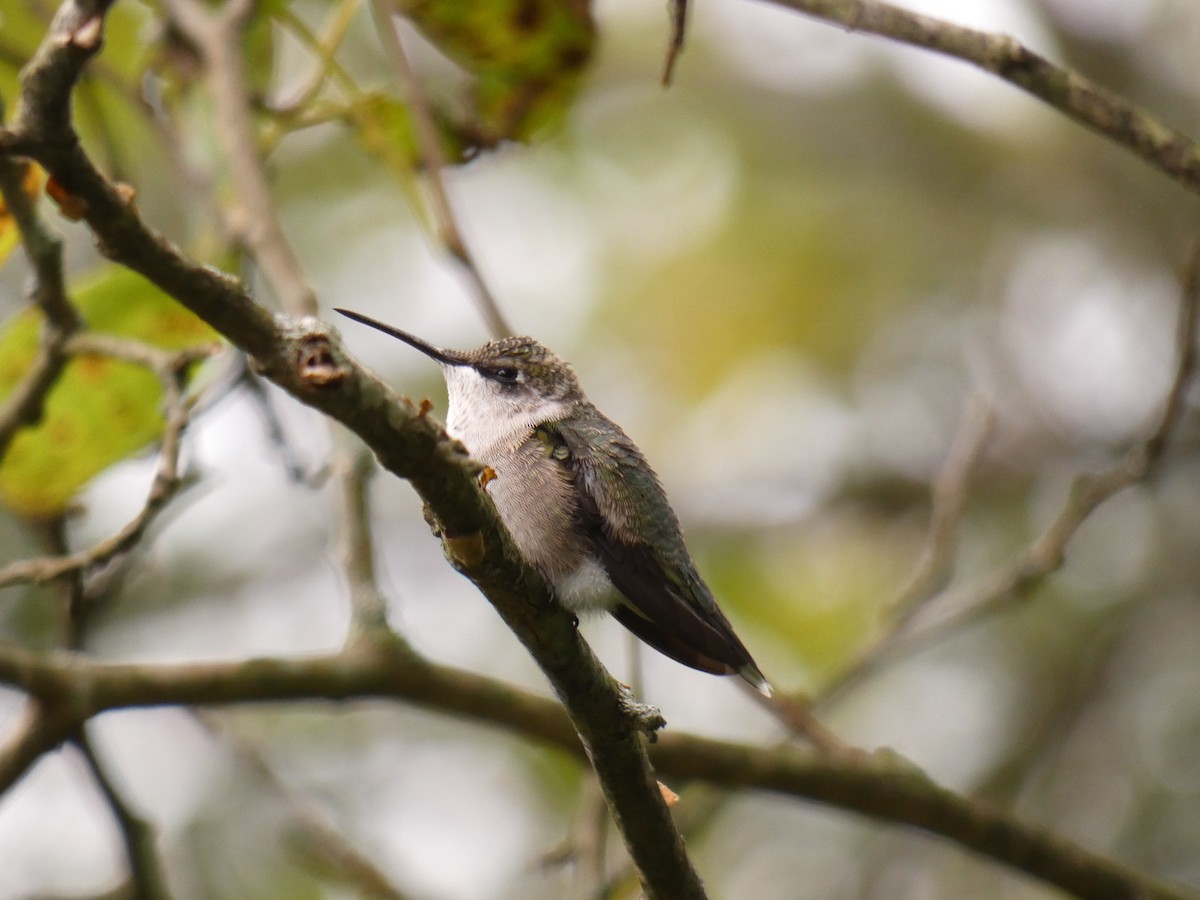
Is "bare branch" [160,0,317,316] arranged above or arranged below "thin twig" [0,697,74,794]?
above

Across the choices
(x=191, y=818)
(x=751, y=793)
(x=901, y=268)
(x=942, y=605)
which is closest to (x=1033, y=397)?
(x=901, y=268)

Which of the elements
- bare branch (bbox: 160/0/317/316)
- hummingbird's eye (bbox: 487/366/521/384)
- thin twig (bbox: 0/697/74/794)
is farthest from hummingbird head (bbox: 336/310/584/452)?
thin twig (bbox: 0/697/74/794)

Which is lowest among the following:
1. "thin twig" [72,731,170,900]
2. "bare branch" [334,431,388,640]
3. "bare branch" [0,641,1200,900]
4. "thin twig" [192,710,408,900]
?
"thin twig" [192,710,408,900]

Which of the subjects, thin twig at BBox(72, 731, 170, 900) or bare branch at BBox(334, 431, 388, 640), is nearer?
bare branch at BBox(334, 431, 388, 640)

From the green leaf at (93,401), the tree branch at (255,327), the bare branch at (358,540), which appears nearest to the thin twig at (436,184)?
the bare branch at (358,540)

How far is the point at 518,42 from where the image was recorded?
15.8 ft

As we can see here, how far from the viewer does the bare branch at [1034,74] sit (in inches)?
117

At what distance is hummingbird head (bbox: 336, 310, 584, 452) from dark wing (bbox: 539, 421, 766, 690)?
347 millimetres

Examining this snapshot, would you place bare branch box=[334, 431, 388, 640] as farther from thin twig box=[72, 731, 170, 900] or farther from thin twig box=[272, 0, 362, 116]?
thin twig box=[272, 0, 362, 116]

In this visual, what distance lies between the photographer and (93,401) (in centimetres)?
412

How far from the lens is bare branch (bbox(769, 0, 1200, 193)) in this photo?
298cm

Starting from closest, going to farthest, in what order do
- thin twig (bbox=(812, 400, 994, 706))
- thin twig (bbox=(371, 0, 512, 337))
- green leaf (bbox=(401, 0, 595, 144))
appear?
thin twig (bbox=(371, 0, 512, 337))
green leaf (bbox=(401, 0, 595, 144))
thin twig (bbox=(812, 400, 994, 706))

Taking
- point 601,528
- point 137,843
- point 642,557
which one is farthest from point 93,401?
point 642,557

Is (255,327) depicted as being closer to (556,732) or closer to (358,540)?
(358,540)
